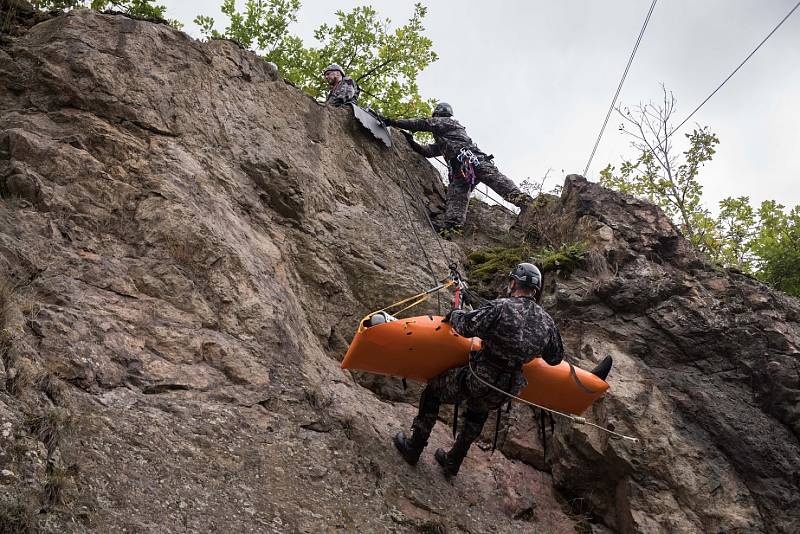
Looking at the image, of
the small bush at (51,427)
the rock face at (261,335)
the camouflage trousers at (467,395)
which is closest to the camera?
the small bush at (51,427)

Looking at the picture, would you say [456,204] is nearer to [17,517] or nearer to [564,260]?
[564,260]

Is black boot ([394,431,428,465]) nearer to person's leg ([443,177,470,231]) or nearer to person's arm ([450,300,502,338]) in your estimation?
person's arm ([450,300,502,338])

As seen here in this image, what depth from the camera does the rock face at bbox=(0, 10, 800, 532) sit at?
14.2ft

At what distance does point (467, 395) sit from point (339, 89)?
6.65 m

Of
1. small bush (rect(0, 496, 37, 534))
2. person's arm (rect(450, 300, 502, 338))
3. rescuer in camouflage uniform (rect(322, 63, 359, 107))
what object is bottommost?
small bush (rect(0, 496, 37, 534))

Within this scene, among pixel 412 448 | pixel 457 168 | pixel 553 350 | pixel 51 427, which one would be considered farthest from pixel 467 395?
pixel 457 168

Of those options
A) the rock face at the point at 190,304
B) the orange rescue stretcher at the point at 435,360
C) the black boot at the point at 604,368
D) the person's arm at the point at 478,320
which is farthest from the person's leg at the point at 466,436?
the black boot at the point at 604,368

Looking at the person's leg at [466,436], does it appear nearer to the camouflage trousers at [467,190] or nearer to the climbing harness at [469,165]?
the camouflage trousers at [467,190]

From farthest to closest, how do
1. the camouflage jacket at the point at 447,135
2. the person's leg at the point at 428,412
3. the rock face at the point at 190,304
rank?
the camouflage jacket at the point at 447,135 → the person's leg at the point at 428,412 → the rock face at the point at 190,304

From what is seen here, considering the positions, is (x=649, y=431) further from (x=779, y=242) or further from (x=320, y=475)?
(x=779, y=242)

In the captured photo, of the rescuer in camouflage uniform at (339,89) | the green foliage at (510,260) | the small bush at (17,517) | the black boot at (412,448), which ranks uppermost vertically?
the rescuer in camouflage uniform at (339,89)

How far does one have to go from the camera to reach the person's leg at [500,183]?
1079cm

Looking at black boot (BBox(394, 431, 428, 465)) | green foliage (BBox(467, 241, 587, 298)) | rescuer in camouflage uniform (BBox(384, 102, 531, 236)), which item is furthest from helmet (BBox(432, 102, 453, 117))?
black boot (BBox(394, 431, 428, 465))

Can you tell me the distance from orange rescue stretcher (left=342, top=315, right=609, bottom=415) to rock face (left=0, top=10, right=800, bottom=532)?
23.1 inches
